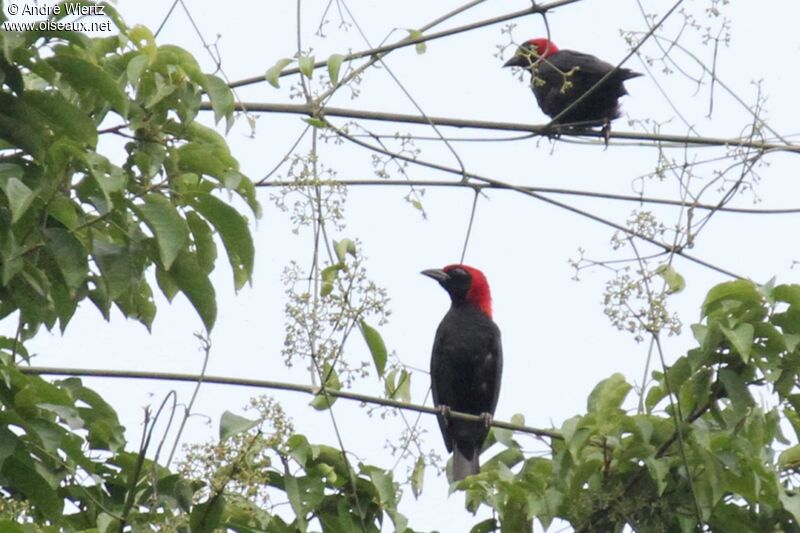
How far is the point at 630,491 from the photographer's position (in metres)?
3.49

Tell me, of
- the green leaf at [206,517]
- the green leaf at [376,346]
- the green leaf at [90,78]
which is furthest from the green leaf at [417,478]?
the green leaf at [90,78]

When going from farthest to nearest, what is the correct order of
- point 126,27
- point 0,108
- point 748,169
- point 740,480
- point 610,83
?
point 610,83 → point 748,169 → point 740,480 → point 126,27 → point 0,108

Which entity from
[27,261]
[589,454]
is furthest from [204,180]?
[589,454]

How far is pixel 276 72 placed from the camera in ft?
12.0

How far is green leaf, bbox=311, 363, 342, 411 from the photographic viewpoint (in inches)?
118

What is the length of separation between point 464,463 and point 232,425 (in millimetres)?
3787

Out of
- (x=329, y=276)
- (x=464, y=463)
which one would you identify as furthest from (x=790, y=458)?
(x=464, y=463)

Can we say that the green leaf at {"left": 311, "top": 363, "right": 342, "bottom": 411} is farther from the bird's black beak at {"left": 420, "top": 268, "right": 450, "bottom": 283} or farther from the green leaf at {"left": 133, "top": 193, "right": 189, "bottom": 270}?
the bird's black beak at {"left": 420, "top": 268, "right": 450, "bottom": 283}

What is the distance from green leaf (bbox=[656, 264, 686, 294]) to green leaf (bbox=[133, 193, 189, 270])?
4.36 ft

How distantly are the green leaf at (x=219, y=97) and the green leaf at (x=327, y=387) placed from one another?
62cm

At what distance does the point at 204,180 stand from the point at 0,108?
512mm

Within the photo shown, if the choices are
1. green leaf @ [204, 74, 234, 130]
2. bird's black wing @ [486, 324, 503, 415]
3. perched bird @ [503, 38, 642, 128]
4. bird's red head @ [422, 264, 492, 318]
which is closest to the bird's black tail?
bird's black wing @ [486, 324, 503, 415]

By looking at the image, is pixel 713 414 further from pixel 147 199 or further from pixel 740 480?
pixel 147 199

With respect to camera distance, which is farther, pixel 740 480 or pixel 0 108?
pixel 740 480
